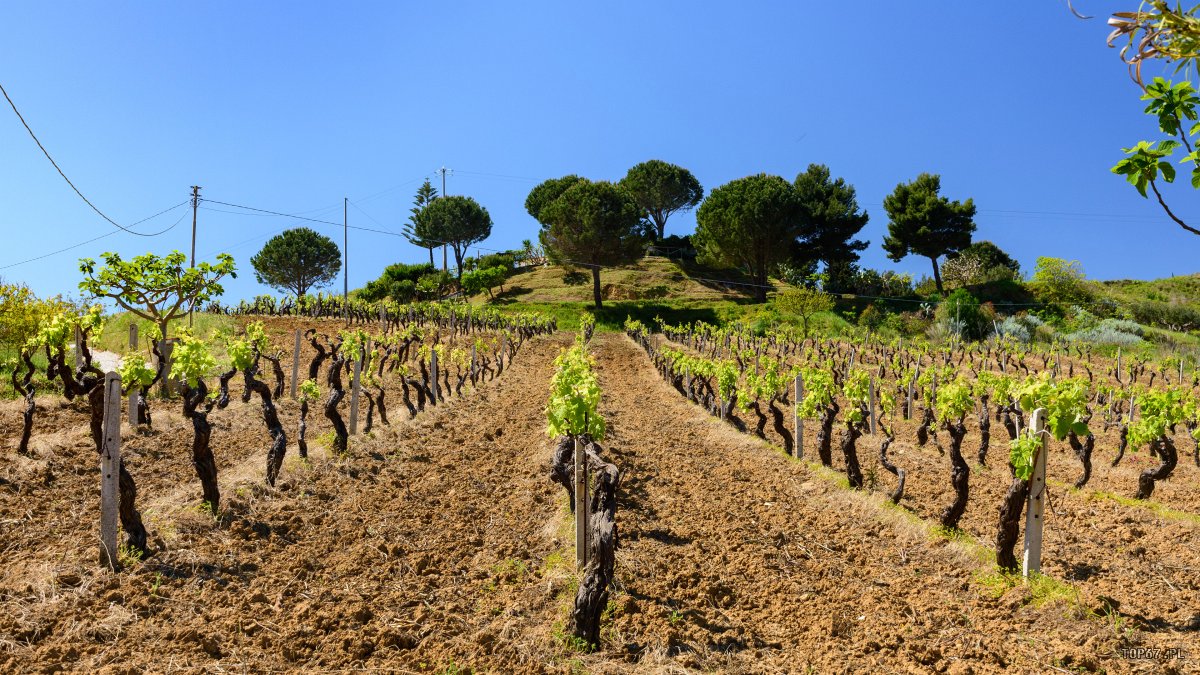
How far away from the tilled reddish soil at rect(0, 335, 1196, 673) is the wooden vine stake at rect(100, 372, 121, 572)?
194 mm

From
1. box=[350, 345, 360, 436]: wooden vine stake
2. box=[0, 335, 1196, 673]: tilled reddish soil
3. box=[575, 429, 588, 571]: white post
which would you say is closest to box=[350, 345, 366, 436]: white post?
box=[350, 345, 360, 436]: wooden vine stake

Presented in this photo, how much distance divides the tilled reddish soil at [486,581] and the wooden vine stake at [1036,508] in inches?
14.4

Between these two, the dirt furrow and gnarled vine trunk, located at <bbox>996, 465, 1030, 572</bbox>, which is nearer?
the dirt furrow

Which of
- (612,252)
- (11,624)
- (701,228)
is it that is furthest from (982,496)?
(701,228)

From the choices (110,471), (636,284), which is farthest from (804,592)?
(636,284)

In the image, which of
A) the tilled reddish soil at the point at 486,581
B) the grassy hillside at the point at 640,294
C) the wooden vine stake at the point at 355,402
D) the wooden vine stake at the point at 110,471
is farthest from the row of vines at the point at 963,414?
the grassy hillside at the point at 640,294

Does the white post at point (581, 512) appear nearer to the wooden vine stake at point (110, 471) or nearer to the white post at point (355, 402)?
the wooden vine stake at point (110, 471)

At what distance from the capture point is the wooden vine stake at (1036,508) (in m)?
5.60

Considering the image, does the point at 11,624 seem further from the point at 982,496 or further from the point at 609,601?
the point at 982,496

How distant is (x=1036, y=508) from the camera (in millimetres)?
5676

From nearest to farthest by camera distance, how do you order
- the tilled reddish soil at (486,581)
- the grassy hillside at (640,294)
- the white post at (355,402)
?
the tilled reddish soil at (486,581) → the white post at (355,402) → the grassy hillside at (640,294)

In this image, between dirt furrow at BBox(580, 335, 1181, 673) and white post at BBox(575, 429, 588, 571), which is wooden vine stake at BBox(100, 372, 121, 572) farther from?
dirt furrow at BBox(580, 335, 1181, 673)

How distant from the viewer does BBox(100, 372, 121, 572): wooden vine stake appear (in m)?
5.45

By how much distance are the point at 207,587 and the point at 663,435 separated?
8429 millimetres
